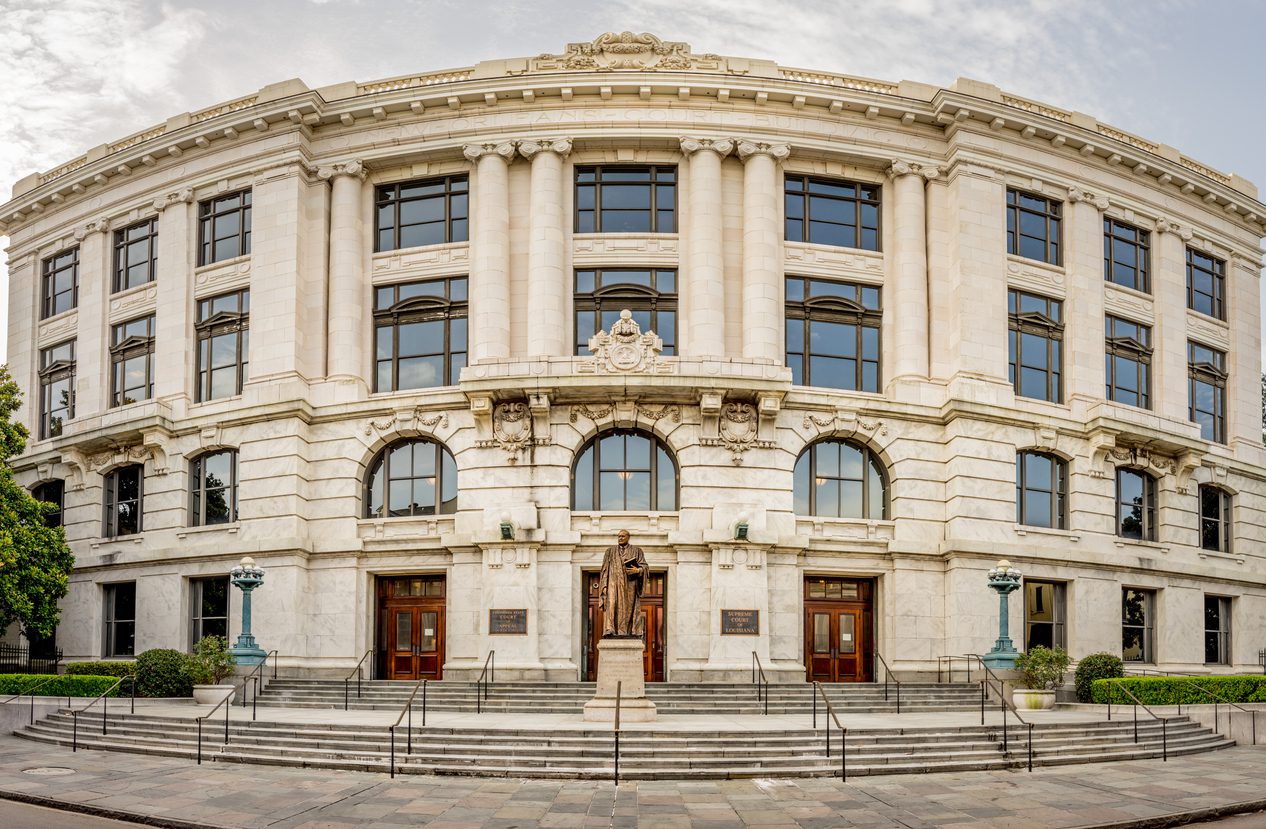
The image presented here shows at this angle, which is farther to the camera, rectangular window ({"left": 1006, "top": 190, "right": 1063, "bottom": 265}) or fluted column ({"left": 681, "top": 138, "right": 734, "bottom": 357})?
rectangular window ({"left": 1006, "top": 190, "right": 1063, "bottom": 265})

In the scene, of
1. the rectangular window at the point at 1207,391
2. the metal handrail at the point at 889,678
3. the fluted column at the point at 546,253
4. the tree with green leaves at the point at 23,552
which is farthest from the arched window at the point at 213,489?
the rectangular window at the point at 1207,391

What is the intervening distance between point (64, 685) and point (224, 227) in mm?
16202

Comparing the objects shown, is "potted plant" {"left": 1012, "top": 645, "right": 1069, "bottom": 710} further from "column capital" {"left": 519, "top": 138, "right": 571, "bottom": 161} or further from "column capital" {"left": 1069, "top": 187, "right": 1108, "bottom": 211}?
"column capital" {"left": 519, "top": 138, "right": 571, "bottom": 161}

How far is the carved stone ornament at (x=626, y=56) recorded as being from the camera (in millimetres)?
38969

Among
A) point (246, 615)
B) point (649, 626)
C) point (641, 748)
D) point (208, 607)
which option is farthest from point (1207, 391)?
point (208, 607)

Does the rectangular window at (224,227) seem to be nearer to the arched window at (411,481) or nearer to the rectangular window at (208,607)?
the arched window at (411,481)

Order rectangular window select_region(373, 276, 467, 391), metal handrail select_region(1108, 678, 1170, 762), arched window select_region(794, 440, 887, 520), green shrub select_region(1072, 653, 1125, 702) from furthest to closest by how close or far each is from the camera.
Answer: rectangular window select_region(373, 276, 467, 391) → arched window select_region(794, 440, 887, 520) → green shrub select_region(1072, 653, 1125, 702) → metal handrail select_region(1108, 678, 1170, 762)

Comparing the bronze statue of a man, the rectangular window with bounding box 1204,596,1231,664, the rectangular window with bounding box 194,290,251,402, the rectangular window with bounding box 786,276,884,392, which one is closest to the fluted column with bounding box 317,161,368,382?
the rectangular window with bounding box 194,290,251,402

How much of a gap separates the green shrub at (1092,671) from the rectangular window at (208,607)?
84.2 feet

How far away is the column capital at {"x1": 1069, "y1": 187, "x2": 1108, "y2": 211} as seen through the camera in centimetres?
4150

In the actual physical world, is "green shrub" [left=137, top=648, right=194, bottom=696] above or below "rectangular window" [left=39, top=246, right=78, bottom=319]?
below

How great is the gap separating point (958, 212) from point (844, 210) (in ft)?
11.7

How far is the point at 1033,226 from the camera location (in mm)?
41156

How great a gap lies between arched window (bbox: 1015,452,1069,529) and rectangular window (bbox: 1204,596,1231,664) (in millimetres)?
8024
